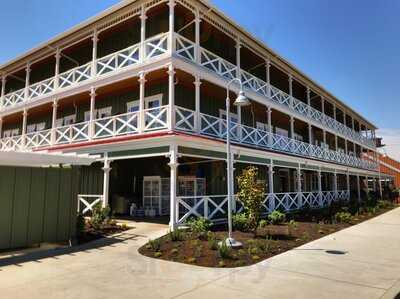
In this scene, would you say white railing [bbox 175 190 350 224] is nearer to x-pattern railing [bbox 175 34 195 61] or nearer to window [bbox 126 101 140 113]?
window [bbox 126 101 140 113]

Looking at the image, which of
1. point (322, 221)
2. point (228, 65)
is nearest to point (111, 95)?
point (228, 65)

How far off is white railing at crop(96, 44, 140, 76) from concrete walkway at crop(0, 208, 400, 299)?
8.82 m

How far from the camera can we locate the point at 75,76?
18844 mm

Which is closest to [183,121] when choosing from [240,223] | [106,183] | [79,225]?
[106,183]

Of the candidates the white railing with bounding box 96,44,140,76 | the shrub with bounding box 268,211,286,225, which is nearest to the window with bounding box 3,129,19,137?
the white railing with bounding box 96,44,140,76

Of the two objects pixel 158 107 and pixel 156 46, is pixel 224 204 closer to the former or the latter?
pixel 158 107

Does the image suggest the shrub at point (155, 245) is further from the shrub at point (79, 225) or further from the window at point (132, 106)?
the window at point (132, 106)

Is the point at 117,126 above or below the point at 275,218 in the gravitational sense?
above

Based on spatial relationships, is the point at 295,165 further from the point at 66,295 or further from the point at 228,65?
the point at 66,295

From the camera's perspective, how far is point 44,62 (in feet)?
71.2

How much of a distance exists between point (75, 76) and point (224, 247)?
1452 centimetres

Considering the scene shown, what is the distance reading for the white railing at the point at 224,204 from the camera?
12.4m

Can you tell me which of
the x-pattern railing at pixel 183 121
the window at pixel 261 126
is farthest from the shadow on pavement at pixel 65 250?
the window at pixel 261 126

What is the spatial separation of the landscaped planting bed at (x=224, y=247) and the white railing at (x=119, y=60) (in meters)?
8.19
